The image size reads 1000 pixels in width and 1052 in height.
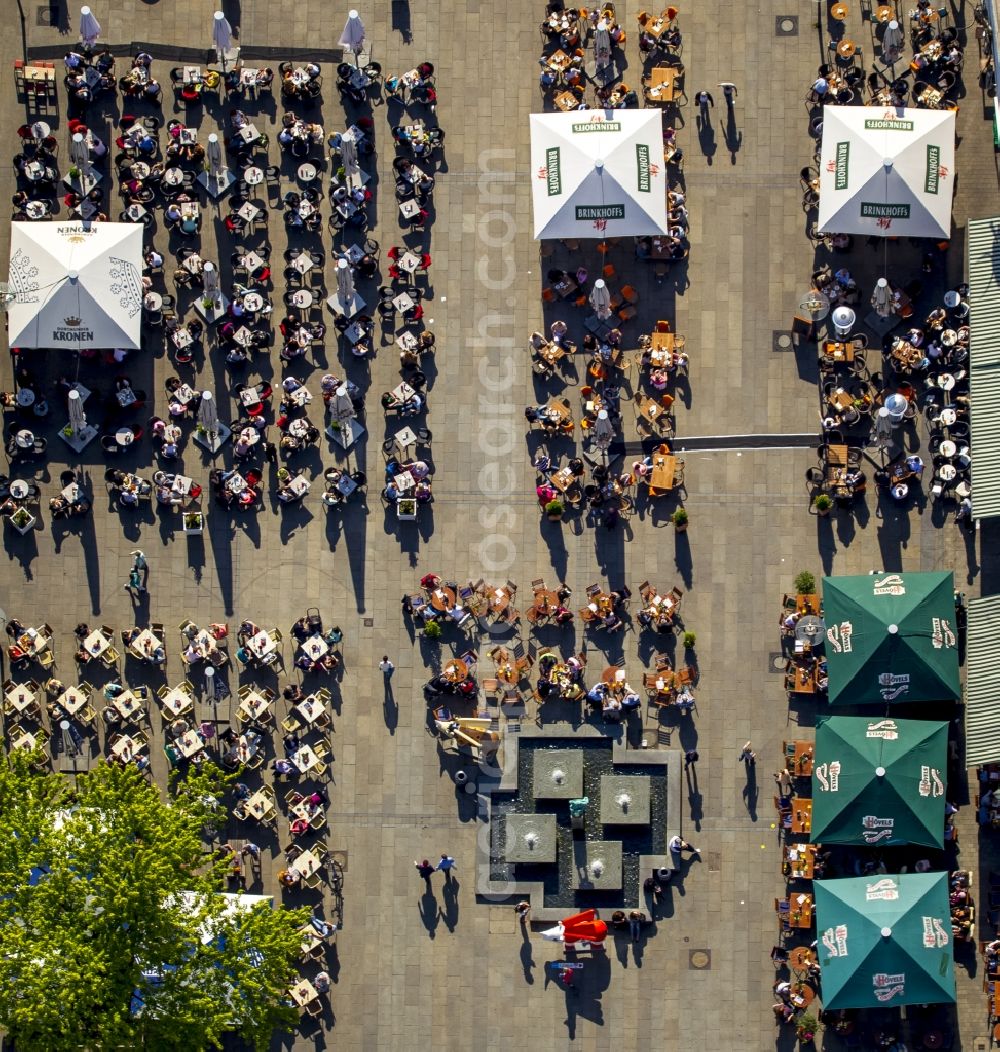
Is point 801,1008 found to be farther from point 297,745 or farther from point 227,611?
point 227,611

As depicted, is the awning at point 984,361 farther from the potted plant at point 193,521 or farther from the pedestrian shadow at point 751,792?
the potted plant at point 193,521

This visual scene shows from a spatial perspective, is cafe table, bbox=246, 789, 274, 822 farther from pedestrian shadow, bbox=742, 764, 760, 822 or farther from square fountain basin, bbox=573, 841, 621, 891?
pedestrian shadow, bbox=742, 764, 760, 822

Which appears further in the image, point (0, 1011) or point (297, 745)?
point (297, 745)

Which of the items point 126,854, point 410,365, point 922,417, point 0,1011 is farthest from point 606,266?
point 0,1011

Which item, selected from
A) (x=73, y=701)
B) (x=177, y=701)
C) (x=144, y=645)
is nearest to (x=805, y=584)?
(x=177, y=701)

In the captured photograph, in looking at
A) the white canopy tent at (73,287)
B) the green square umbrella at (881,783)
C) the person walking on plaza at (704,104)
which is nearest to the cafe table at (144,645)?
the white canopy tent at (73,287)

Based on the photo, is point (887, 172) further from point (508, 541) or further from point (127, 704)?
point (127, 704)
